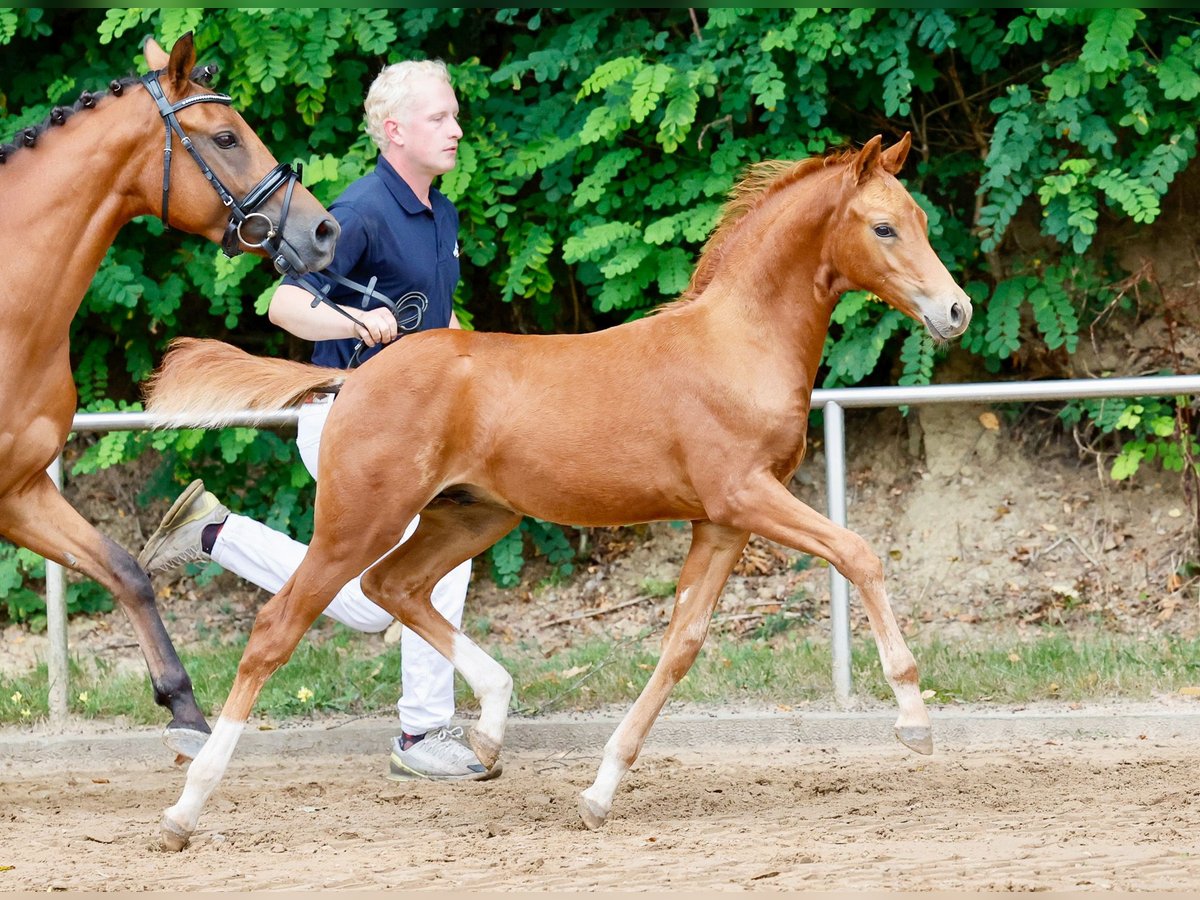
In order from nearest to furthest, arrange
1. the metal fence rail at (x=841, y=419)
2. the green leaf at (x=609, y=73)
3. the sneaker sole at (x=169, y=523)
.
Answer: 1. the sneaker sole at (x=169, y=523)
2. the metal fence rail at (x=841, y=419)
3. the green leaf at (x=609, y=73)

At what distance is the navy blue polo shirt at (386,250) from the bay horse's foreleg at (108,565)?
3.19 feet

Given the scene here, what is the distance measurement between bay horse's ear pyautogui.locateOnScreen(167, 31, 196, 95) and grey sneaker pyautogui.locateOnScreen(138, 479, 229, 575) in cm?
145

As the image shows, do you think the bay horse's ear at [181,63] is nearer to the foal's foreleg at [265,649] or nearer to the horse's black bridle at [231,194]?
the horse's black bridle at [231,194]

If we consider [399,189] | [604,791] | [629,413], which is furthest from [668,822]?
[399,189]

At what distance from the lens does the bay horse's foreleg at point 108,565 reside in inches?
172

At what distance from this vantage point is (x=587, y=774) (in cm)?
510

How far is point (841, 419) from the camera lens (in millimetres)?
5414

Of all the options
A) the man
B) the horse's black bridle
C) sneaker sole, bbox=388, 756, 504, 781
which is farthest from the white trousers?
the horse's black bridle

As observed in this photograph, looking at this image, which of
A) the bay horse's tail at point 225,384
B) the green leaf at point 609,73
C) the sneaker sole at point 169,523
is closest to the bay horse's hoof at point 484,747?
the bay horse's tail at point 225,384

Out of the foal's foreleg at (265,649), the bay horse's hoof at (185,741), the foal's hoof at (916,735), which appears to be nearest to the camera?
the foal's hoof at (916,735)

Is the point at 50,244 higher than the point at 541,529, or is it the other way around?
the point at 50,244

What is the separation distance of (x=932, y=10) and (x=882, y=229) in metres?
2.57

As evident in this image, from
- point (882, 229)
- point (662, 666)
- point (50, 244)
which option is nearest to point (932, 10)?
point (882, 229)

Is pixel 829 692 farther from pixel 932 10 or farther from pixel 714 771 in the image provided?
pixel 932 10
